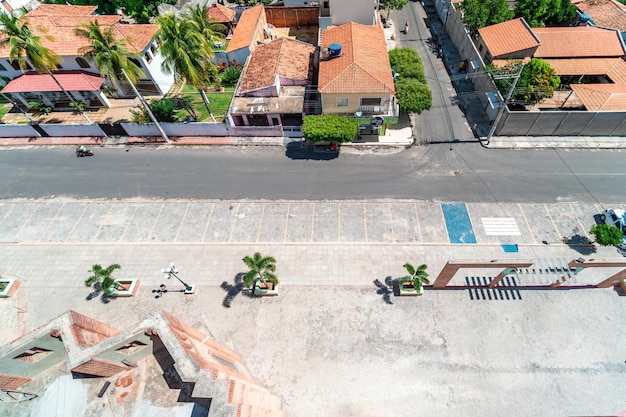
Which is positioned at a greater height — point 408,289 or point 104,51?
point 104,51

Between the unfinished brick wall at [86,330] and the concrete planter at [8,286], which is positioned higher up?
the unfinished brick wall at [86,330]

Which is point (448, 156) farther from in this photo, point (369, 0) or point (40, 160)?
point (40, 160)

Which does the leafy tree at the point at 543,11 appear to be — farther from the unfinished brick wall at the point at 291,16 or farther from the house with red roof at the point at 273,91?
the house with red roof at the point at 273,91

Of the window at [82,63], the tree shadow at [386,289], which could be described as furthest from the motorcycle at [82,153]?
the tree shadow at [386,289]

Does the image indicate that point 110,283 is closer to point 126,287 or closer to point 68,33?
point 126,287

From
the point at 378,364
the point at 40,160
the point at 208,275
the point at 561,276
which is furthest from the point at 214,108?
the point at 561,276

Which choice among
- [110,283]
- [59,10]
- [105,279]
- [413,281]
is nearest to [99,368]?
[110,283]

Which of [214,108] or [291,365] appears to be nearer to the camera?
[291,365]
